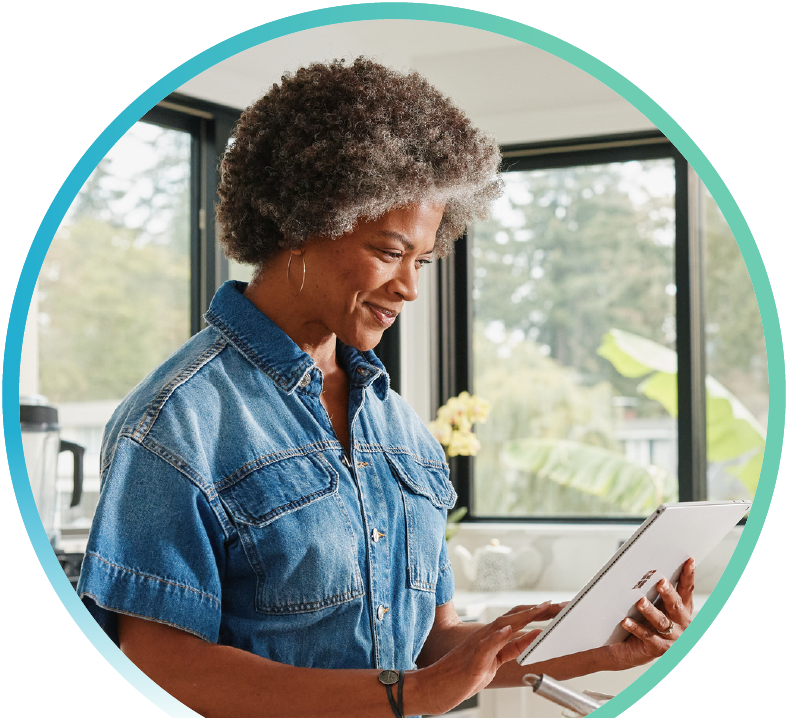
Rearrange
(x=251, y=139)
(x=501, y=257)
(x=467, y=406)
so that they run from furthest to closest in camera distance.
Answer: (x=501, y=257), (x=467, y=406), (x=251, y=139)

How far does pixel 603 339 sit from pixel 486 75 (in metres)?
0.88

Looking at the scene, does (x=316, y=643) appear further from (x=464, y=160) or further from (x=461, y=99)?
(x=461, y=99)

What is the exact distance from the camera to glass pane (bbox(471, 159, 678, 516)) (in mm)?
2568

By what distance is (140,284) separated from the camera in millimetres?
2238

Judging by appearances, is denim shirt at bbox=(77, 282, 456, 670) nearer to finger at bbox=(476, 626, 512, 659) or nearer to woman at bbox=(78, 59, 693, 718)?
woman at bbox=(78, 59, 693, 718)

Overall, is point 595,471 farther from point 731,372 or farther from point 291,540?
point 291,540

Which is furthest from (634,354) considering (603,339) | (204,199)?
(204,199)

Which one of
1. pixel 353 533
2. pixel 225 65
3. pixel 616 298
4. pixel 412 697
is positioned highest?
pixel 225 65

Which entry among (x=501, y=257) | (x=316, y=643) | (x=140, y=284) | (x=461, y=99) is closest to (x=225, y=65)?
(x=140, y=284)

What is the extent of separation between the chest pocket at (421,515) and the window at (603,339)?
1.60 m

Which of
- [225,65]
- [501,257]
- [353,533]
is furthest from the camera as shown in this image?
[501,257]

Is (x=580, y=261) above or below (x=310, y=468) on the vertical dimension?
above

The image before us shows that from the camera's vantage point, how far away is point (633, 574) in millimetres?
932

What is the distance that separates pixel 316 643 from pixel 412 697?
120 millimetres
